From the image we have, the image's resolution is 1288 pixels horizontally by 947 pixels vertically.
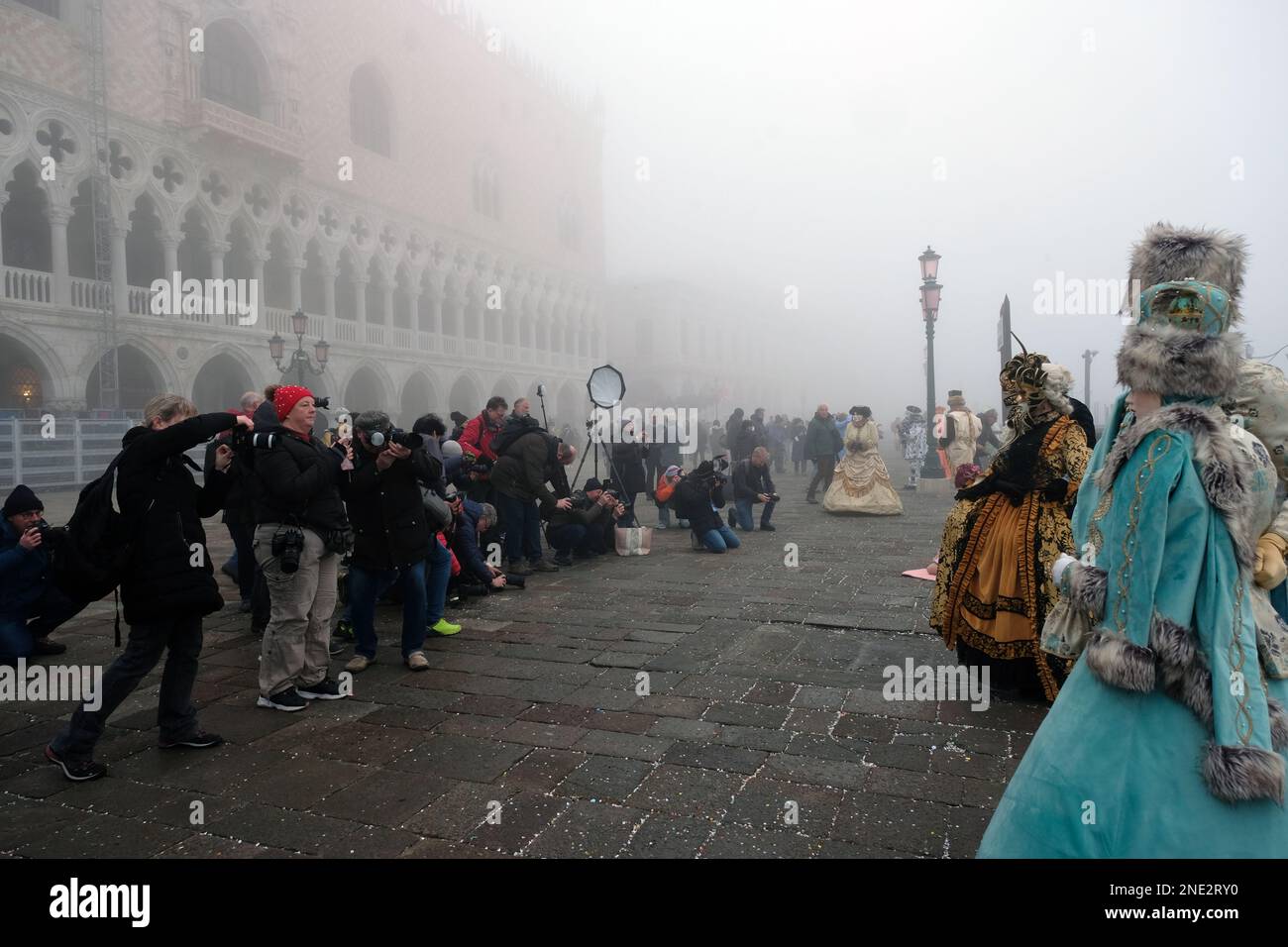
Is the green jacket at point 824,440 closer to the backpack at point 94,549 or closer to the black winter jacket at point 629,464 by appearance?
the black winter jacket at point 629,464

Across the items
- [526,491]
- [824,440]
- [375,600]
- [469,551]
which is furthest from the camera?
[824,440]

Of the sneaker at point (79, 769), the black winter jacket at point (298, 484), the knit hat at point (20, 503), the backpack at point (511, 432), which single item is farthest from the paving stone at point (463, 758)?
the backpack at point (511, 432)

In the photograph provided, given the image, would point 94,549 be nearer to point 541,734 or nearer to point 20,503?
point 541,734

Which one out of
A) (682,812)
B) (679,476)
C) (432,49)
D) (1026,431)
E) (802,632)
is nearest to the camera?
(682,812)

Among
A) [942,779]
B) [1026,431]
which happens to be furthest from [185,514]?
[1026,431]

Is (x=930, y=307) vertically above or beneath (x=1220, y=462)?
above

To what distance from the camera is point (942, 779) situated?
3.17m

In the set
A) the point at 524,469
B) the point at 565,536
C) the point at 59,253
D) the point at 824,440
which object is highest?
the point at 59,253

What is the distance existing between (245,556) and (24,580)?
1.43 m

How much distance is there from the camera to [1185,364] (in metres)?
2.02

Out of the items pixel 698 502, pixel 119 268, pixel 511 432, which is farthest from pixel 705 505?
pixel 119 268

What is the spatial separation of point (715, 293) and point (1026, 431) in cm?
5617

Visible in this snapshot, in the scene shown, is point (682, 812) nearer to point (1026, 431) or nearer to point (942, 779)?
point (942, 779)

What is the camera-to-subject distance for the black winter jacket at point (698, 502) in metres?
9.24
